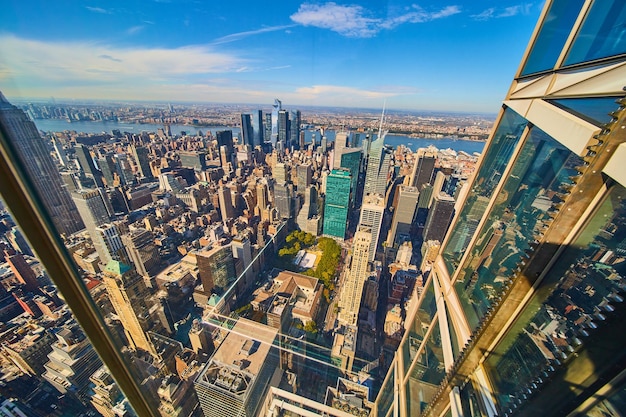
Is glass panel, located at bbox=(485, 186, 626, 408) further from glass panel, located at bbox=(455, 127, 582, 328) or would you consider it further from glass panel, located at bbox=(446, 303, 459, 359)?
glass panel, located at bbox=(446, 303, 459, 359)

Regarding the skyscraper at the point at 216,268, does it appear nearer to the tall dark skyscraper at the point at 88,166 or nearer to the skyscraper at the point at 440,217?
the tall dark skyscraper at the point at 88,166

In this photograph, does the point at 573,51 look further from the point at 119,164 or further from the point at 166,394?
the point at 119,164

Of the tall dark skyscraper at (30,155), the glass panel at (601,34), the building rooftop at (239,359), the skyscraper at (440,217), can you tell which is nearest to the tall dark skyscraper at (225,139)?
the skyscraper at (440,217)

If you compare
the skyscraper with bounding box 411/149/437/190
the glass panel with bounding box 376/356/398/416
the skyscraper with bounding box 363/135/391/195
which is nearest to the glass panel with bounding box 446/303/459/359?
the glass panel with bounding box 376/356/398/416

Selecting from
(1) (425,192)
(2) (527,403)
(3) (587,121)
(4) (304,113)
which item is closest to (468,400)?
(2) (527,403)

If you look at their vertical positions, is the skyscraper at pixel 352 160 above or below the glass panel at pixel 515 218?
below
